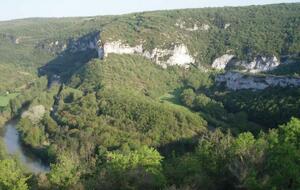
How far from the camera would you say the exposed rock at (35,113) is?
416ft

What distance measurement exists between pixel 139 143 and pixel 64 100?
160 feet

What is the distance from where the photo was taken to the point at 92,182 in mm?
49969

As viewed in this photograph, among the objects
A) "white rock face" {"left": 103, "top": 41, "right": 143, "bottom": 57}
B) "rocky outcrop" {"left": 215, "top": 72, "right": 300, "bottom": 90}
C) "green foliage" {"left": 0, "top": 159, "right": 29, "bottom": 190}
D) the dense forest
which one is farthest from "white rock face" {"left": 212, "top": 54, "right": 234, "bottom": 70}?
"green foliage" {"left": 0, "top": 159, "right": 29, "bottom": 190}

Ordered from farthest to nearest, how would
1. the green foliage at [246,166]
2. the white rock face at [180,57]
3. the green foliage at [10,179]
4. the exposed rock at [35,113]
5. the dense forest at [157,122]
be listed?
1. the white rock face at [180,57]
2. the exposed rock at [35,113]
3. the green foliage at [10,179]
4. the dense forest at [157,122]
5. the green foliage at [246,166]

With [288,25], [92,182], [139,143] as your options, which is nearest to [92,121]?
[139,143]

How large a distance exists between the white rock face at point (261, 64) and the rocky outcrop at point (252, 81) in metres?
28.9

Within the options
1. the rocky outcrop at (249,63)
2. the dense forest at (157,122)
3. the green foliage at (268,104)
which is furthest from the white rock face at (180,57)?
the green foliage at (268,104)

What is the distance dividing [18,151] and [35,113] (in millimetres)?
25280

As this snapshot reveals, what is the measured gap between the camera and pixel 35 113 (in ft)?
427

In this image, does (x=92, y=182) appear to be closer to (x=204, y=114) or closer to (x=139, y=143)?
(x=139, y=143)

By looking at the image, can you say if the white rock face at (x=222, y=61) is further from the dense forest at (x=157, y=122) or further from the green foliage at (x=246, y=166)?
the green foliage at (x=246, y=166)

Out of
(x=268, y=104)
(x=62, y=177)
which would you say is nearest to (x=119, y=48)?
(x=268, y=104)

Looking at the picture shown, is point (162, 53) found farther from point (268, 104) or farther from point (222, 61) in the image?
point (268, 104)

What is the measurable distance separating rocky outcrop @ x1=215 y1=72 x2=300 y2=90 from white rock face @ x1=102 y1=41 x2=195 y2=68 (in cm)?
3632
